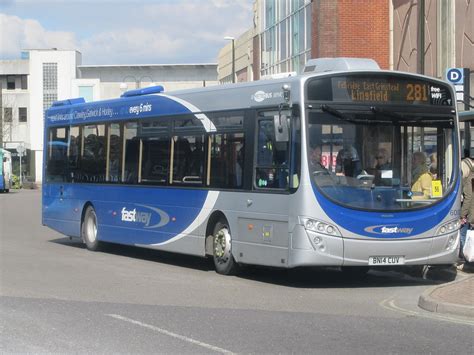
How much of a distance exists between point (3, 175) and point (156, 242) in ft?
149

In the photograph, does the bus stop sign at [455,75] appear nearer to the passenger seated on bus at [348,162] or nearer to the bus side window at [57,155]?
the passenger seated on bus at [348,162]

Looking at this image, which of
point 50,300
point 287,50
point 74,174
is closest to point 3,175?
point 287,50

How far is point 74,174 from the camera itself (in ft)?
60.1

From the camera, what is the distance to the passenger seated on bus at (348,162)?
455 inches

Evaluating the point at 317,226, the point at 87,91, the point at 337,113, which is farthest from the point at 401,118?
the point at 87,91

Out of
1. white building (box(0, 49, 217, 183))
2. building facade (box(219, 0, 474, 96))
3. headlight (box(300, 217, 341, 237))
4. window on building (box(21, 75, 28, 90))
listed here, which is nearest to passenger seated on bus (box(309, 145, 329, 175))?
headlight (box(300, 217, 341, 237))

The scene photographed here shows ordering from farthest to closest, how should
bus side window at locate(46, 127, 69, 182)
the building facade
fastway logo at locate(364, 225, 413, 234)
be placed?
the building facade
bus side window at locate(46, 127, 69, 182)
fastway logo at locate(364, 225, 413, 234)

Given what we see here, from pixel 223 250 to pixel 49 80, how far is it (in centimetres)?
7706

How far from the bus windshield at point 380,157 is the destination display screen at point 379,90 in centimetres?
20

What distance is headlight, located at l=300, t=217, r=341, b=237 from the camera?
1137cm

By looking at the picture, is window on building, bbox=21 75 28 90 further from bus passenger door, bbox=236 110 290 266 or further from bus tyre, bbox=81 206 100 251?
bus passenger door, bbox=236 110 290 266

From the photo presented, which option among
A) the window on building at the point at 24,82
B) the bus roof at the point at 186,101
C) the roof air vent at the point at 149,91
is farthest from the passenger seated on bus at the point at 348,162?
the window on building at the point at 24,82

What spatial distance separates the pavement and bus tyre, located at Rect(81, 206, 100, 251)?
8531mm

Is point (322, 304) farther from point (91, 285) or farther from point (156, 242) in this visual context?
point (156, 242)
